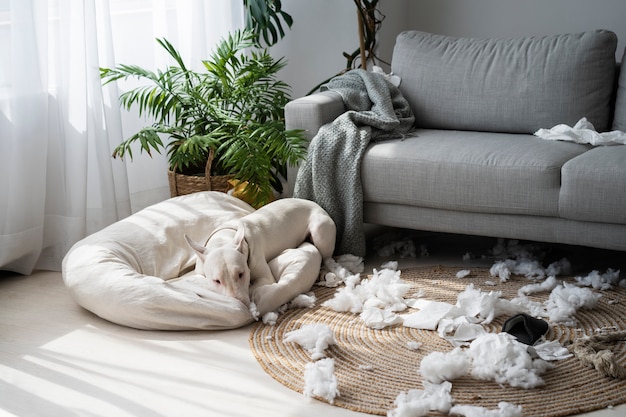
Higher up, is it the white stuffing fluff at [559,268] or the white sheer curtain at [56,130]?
the white sheer curtain at [56,130]

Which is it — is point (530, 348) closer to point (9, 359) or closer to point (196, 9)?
point (9, 359)

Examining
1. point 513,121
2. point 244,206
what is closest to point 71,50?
point 244,206

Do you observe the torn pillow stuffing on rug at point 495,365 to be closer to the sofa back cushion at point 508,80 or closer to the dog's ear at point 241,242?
the dog's ear at point 241,242

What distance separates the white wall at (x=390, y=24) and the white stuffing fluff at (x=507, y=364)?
2.38m

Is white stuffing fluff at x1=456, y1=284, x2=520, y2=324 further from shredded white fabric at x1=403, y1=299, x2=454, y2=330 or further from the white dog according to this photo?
the white dog

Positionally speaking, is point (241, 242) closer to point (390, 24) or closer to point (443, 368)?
point (443, 368)

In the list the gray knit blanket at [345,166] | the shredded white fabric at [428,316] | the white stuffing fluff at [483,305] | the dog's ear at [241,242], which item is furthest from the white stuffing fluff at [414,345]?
the gray knit blanket at [345,166]

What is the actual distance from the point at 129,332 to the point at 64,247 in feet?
2.60

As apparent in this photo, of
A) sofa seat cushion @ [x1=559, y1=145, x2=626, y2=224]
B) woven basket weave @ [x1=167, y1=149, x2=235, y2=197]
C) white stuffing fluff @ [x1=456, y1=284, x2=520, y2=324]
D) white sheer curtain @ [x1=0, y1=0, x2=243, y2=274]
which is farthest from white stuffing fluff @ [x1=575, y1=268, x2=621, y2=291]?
white sheer curtain @ [x1=0, y1=0, x2=243, y2=274]

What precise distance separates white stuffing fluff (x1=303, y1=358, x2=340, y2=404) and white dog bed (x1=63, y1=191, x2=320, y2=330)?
39 centimetres

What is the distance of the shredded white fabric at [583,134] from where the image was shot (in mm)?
3080

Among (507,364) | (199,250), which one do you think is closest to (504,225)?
(507,364)

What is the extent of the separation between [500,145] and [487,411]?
53.1 inches

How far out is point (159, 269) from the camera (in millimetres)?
2924
